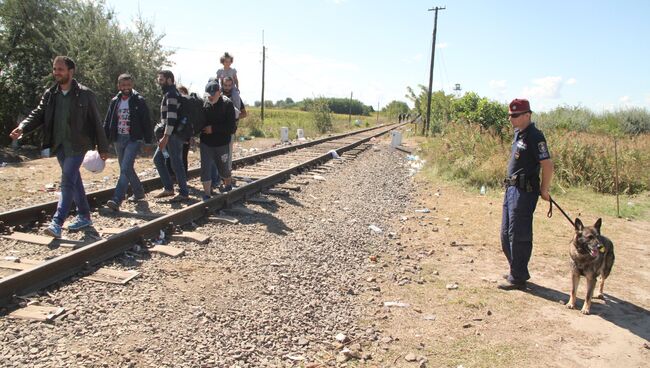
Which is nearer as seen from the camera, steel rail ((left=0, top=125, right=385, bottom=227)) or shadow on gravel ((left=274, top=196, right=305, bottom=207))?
steel rail ((left=0, top=125, right=385, bottom=227))

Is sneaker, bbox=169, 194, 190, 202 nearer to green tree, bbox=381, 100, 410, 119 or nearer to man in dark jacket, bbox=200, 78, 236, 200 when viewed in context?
man in dark jacket, bbox=200, 78, 236, 200

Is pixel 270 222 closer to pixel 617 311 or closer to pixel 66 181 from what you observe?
pixel 66 181

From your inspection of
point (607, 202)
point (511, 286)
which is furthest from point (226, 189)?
point (607, 202)

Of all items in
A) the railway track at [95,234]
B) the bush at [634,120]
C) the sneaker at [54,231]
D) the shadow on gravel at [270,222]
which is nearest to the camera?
the railway track at [95,234]

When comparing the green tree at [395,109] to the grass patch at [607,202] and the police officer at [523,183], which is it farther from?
the police officer at [523,183]

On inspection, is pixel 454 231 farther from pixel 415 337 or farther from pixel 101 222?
pixel 101 222

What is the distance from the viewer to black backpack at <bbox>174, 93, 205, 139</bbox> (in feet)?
23.9

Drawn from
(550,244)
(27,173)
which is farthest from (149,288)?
(27,173)

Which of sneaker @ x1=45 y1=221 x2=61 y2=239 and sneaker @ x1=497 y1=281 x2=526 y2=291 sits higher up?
sneaker @ x1=45 y1=221 x2=61 y2=239

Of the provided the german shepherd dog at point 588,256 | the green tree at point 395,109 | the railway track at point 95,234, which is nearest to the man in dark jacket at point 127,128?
the railway track at point 95,234

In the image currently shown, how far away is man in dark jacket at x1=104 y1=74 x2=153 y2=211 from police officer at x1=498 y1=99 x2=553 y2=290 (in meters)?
5.02

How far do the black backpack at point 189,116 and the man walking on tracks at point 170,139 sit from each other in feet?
0.22

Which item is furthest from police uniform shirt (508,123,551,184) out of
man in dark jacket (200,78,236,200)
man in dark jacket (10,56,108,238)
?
man in dark jacket (10,56,108,238)

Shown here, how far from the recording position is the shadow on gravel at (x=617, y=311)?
425 centimetres
